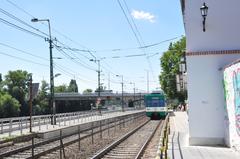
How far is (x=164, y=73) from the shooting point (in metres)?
86.2

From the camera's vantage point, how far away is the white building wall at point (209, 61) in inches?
744

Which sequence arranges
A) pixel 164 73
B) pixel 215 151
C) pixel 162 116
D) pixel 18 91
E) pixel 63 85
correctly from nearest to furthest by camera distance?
pixel 215 151, pixel 162 116, pixel 164 73, pixel 18 91, pixel 63 85

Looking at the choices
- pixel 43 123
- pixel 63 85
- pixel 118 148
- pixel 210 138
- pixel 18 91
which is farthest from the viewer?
pixel 63 85

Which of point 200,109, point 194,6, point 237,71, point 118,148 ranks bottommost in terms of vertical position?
point 118,148

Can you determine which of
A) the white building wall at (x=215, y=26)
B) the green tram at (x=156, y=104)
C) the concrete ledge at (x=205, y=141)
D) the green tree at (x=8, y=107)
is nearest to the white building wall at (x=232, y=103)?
the concrete ledge at (x=205, y=141)

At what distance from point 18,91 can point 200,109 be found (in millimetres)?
104760

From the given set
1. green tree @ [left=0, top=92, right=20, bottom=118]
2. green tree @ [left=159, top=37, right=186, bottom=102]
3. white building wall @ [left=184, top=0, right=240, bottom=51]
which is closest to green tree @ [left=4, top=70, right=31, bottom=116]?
green tree @ [left=0, top=92, right=20, bottom=118]

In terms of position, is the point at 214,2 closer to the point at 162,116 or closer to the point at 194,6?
the point at 194,6

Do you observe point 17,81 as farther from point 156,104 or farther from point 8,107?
point 156,104

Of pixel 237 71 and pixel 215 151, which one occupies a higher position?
pixel 237 71

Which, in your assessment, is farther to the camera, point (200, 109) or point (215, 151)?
point (200, 109)

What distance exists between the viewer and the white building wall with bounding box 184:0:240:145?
744 inches

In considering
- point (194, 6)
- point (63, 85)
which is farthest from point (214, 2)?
point (63, 85)

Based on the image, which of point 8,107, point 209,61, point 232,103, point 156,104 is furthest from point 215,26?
point 8,107
